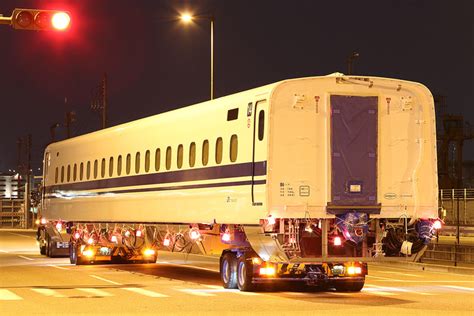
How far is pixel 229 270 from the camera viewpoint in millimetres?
21766

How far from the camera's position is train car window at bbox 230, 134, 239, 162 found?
21.1 metres

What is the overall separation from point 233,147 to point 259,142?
4.90 ft

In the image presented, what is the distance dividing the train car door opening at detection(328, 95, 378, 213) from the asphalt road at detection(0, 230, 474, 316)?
6.41 ft

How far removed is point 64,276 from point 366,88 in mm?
10575

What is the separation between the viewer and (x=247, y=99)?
20547 millimetres

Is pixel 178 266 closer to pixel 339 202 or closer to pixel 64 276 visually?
pixel 64 276

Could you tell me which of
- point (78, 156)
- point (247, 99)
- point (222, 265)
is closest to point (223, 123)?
point (247, 99)

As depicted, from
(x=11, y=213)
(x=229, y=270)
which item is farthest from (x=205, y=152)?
(x=11, y=213)

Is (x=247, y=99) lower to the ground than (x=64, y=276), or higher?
higher

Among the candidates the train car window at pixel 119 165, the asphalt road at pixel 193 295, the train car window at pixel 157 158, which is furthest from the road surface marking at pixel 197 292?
the train car window at pixel 119 165

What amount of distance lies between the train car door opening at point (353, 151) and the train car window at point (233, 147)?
230 centimetres

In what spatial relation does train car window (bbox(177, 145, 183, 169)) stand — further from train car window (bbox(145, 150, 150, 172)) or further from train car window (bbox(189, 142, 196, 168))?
train car window (bbox(145, 150, 150, 172))

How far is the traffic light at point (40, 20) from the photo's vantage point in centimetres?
1895

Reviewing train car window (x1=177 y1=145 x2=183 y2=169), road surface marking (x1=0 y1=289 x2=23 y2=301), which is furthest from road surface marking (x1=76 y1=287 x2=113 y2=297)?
train car window (x1=177 y1=145 x2=183 y2=169)
